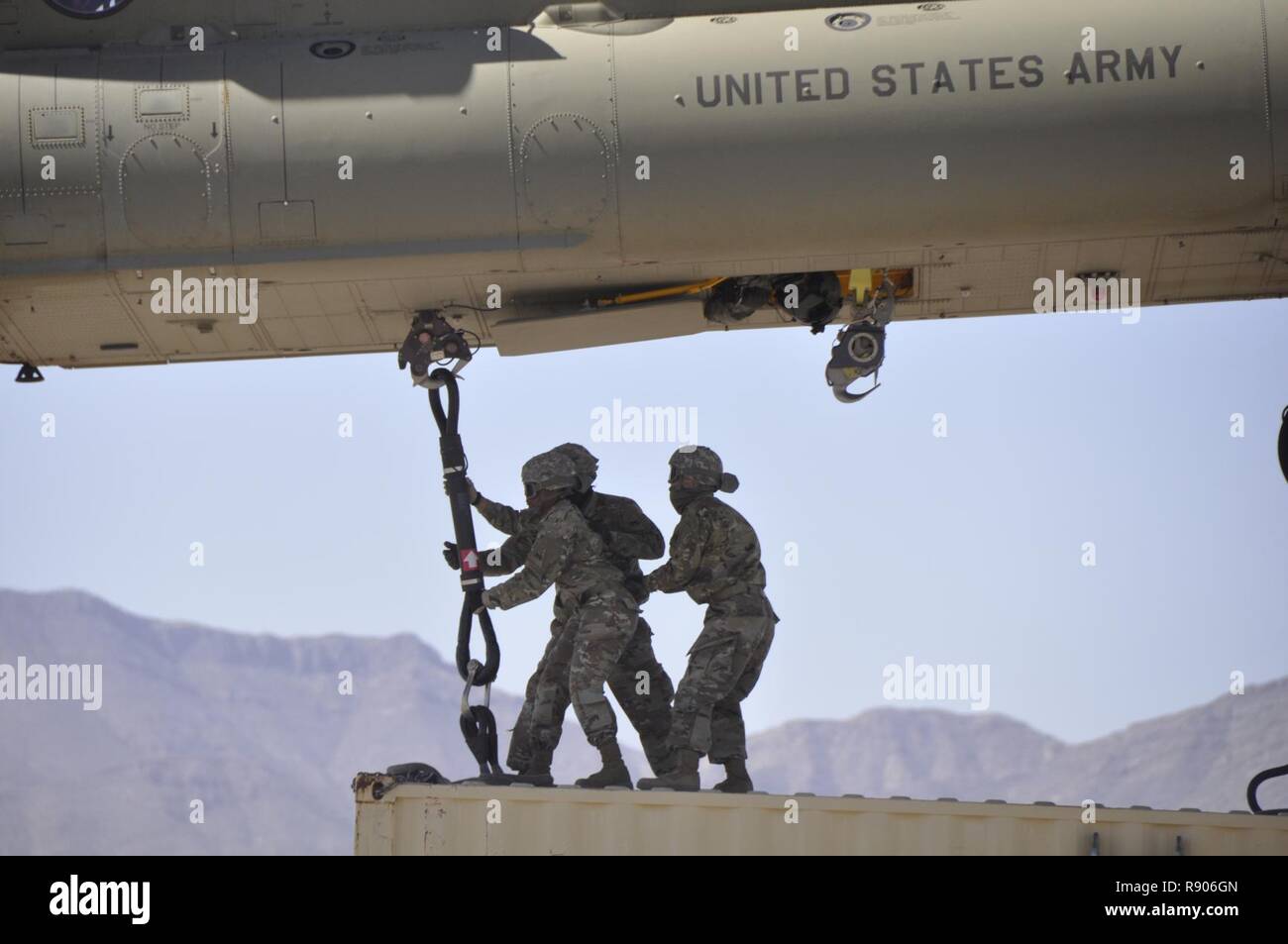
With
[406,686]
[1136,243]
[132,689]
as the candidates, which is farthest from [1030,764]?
[1136,243]

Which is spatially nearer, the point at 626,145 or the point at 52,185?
the point at 626,145

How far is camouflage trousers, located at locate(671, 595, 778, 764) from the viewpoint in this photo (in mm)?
11102

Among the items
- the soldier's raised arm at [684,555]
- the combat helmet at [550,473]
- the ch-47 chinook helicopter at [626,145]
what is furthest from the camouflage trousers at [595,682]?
the ch-47 chinook helicopter at [626,145]

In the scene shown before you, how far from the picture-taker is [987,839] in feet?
32.7

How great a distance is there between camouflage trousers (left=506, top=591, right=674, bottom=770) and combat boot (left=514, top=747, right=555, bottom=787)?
1.3 inches

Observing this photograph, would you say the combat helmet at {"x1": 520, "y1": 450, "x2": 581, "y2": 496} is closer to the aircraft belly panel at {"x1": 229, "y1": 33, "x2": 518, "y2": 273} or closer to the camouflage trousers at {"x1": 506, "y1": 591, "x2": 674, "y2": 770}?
the camouflage trousers at {"x1": 506, "y1": 591, "x2": 674, "y2": 770}

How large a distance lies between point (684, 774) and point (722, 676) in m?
0.65

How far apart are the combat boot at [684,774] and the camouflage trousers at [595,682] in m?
0.19

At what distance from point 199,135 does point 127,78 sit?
1.91ft

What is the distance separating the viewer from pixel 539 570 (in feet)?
36.6

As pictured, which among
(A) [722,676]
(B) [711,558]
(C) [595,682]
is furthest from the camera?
(B) [711,558]

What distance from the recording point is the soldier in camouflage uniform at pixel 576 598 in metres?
11.0

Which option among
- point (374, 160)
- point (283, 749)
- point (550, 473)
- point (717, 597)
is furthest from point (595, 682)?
point (283, 749)

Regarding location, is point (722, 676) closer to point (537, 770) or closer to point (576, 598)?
point (576, 598)
